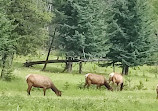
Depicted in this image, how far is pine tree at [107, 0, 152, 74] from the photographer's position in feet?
130

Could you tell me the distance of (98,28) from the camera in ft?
129

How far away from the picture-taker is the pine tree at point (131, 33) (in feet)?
130

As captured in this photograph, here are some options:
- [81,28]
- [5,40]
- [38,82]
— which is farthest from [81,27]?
[38,82]

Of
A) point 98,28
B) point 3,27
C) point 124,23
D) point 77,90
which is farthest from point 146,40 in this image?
point 3,27

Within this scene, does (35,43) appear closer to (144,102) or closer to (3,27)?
(3,27)

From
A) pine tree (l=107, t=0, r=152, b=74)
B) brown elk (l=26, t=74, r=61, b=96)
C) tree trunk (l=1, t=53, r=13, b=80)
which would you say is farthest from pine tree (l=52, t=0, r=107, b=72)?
brown elk (l=26, t=74, r=61, b=96)

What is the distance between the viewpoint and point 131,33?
4056 centimetres

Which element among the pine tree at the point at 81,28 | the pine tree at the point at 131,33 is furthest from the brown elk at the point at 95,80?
the pine tree at the point at 131,33

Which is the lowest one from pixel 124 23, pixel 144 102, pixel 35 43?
pixel 144 102

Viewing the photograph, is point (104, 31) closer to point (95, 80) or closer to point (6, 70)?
point (95, 80)

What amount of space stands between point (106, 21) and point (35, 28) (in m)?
11.8

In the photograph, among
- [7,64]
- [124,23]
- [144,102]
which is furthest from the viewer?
[124,23]

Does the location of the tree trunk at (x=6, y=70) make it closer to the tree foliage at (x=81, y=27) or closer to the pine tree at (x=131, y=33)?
the tree foliage at (x=81, y=27)

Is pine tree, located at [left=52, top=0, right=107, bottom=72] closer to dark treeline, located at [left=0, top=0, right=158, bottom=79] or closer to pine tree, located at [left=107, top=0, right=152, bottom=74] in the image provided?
dark treeline, located at [left=0, top=0, right=158, bottom=79]
